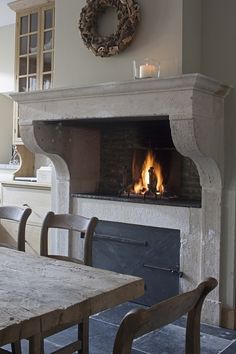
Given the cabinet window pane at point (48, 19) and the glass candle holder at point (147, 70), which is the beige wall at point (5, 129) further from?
the glass candle holder at point (147, 70)

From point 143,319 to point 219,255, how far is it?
2110mm

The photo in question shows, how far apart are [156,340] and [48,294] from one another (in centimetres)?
150

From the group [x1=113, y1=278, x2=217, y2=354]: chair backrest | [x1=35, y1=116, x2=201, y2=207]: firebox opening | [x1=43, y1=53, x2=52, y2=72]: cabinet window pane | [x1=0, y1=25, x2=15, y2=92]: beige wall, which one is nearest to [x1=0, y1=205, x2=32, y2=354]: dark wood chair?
[x1=35, y1=116, x2=201, y2=207]: firebox opening

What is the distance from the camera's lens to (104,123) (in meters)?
3.84

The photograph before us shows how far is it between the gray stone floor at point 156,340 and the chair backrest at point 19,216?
66 centimetres

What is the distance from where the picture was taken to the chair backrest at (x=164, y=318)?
1032mm

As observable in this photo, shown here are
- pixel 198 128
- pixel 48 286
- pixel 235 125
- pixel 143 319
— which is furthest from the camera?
pixel 235 125

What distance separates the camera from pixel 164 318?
1.14 m

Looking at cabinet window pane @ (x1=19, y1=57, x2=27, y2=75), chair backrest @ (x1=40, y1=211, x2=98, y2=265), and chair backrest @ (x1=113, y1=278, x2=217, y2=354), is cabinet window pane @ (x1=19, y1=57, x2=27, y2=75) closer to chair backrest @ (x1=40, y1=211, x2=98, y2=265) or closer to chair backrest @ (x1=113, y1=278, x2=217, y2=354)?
chair backrest @ (x1=40, y1=211, x2=98, y2=265)

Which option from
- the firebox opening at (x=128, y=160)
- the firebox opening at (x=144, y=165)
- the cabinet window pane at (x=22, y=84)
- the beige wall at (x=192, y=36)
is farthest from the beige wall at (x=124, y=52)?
the cabinet window pane at (x=22, y=84)

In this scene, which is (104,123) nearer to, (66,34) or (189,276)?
(66,34)

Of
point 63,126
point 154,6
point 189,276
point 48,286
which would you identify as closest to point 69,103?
point 63,126

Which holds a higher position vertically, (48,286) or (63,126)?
(63,126)

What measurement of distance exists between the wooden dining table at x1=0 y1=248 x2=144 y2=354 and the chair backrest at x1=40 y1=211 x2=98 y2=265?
29 cm
